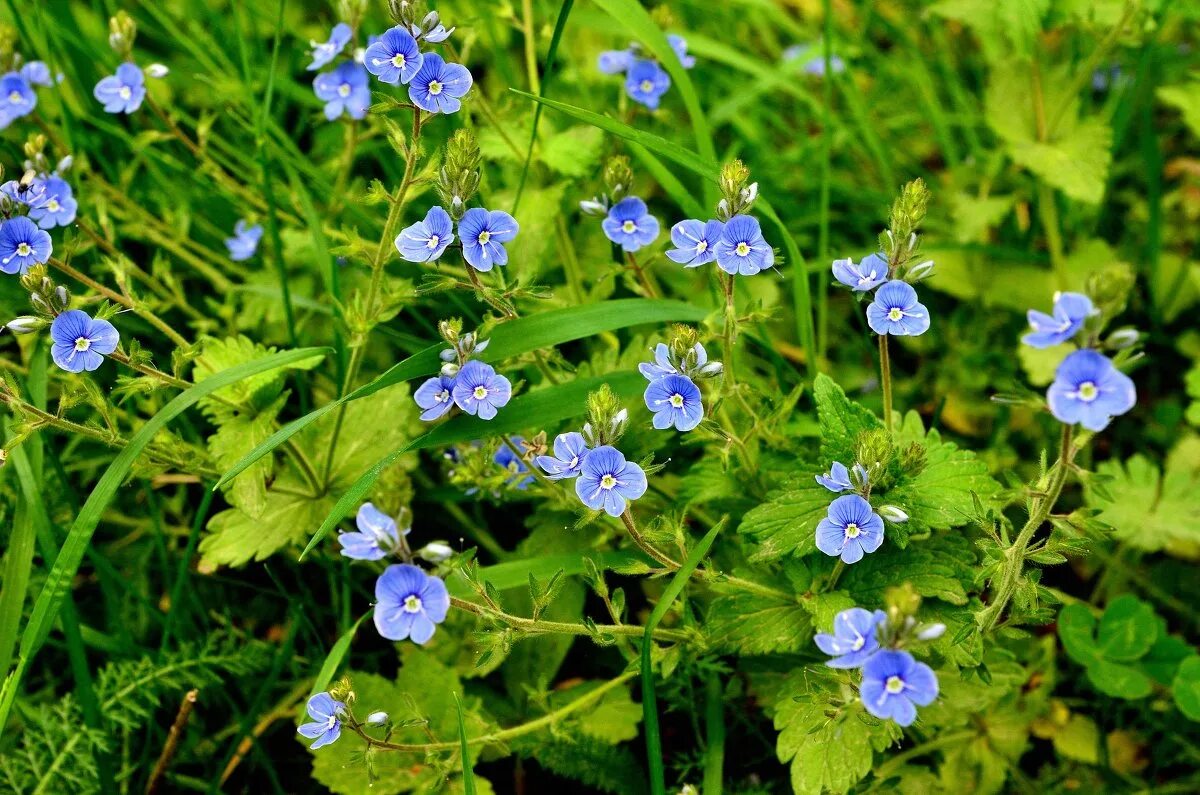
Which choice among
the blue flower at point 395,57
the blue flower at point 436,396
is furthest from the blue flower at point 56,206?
the blue flower at point 436,396

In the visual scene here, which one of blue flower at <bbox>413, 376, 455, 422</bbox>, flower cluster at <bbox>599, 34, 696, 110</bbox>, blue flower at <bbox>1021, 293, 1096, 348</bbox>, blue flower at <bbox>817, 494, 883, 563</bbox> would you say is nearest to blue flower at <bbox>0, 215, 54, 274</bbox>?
blue flower at <bbox>413, 376, 455, 422</bbox>

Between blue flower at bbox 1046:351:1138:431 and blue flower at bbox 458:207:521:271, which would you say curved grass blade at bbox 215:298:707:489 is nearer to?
blue flower at bbox 458:207:521:271

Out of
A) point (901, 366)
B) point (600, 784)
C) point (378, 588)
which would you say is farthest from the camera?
point (901, 366)

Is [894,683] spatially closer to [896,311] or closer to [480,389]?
[896,311]

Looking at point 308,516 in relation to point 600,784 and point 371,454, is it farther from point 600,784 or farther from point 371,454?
point 600,784

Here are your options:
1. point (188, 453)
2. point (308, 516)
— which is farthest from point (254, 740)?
point (188, 453)

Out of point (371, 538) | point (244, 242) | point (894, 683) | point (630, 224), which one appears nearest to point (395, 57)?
point (630, 224)
